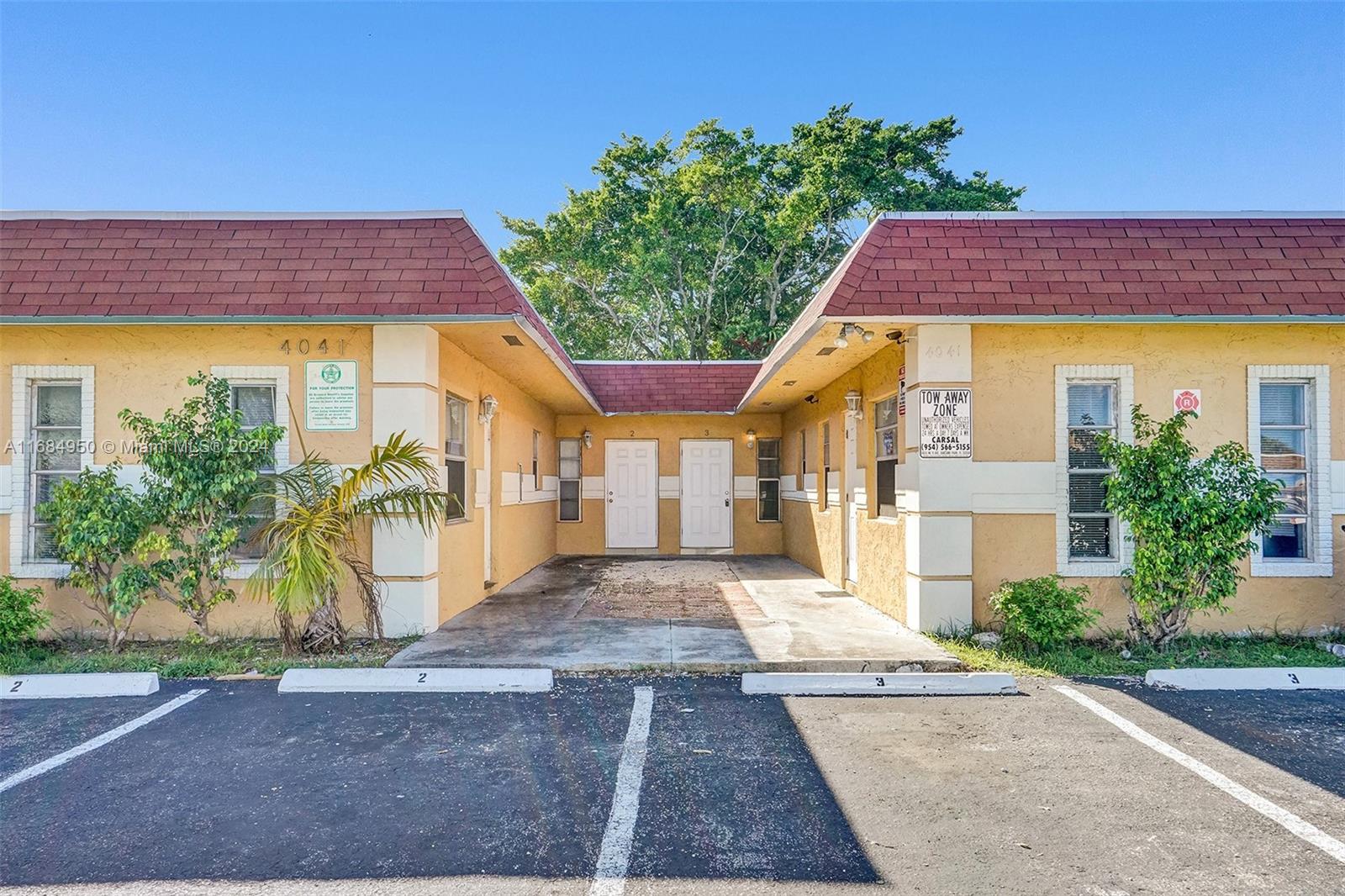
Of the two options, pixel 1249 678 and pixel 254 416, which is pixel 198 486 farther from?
pixel 1249 678

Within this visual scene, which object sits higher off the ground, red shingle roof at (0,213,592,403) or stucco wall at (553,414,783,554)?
red shingle roof at (0,213,592,403)

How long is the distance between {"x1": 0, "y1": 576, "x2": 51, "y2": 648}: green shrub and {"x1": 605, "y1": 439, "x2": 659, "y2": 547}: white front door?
9566 mm

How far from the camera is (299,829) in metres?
3.31

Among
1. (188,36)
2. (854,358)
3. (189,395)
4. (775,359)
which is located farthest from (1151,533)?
(188,36)

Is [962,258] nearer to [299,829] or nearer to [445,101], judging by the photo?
[299,829]

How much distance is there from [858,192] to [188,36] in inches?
678

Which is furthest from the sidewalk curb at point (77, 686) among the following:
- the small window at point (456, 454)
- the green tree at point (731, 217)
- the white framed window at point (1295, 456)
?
the green tree at point (731, 217)

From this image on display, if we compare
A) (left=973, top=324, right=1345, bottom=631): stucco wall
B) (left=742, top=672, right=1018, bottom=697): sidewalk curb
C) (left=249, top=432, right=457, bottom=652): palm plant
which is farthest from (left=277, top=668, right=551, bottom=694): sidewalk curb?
(left=973, top=324, right=1345, bottom=631): stucco wall

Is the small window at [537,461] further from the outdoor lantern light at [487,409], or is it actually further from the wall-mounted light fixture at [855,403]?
the wall-mounted light fixture at [855,403]

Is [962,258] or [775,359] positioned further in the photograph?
[775,359]

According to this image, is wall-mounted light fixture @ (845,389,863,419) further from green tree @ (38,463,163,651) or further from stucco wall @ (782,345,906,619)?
green tree @ (38,463,163,651)

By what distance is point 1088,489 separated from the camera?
22.5 feet

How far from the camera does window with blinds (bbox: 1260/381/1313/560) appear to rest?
691 centimetres

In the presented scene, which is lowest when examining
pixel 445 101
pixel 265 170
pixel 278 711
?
pixel 278 711
